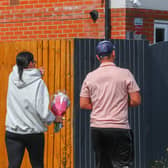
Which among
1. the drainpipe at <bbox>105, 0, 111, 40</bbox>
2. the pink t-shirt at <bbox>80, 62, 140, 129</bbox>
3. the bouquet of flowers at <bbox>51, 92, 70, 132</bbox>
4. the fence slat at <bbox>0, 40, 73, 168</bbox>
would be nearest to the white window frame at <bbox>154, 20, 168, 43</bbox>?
the drainpipe at <bbox>105, 0, 111, 40</bbox>

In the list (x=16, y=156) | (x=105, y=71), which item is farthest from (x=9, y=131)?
(x=105, y=71)

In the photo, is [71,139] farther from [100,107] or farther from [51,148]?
[100,107]

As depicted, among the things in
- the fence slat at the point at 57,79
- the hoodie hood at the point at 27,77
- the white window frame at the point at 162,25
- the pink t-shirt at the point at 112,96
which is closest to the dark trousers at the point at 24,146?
the hoodie hood at the point at 27,77

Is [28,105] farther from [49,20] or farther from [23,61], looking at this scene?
[49,20]

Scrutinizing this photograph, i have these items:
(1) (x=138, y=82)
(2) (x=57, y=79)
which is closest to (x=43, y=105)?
(2) (x=57, y=79)

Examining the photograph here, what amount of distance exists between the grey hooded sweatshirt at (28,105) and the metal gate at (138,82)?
2.41 metres

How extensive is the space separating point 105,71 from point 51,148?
281 centimetres

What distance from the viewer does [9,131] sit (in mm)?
6195

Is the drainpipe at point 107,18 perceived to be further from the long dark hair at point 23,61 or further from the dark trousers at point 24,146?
the dark trousers at point 24,146

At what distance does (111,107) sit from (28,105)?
2.82 feet

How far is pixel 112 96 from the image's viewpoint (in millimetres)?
6027

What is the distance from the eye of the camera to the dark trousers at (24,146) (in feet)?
20.2

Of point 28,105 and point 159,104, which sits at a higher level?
point 28,105

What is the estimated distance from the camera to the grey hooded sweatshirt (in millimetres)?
6090
